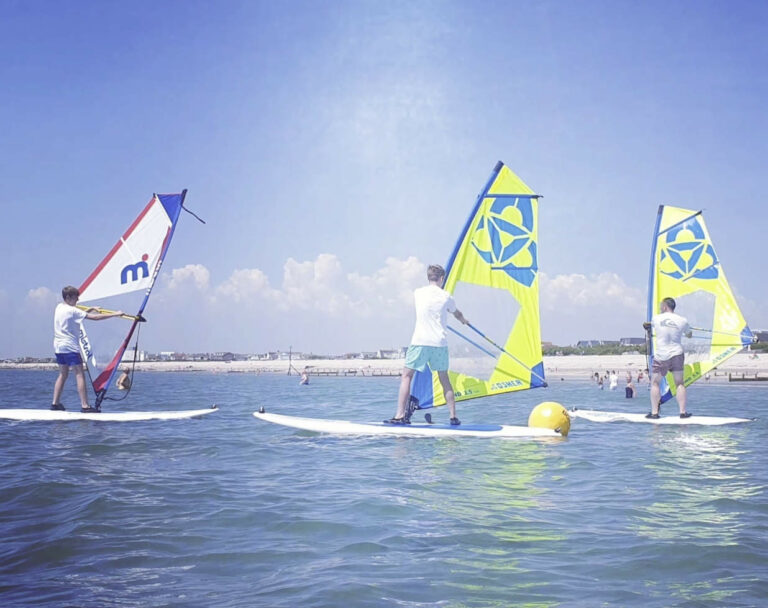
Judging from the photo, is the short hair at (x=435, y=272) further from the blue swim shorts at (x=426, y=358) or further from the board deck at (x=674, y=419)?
the board deck at (x=674, y=419)

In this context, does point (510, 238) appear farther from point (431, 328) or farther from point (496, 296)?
point (431, 328)

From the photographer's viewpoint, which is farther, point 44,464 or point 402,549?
point 44,464

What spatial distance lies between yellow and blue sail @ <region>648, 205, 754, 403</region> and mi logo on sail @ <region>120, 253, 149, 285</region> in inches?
440

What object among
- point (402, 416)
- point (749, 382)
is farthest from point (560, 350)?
point (402, 416)

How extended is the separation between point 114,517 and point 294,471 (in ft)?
9.09

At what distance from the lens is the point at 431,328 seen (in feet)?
37.6

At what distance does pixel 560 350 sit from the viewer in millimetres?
124438

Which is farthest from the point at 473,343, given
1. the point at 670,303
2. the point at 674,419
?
the point at 674,419

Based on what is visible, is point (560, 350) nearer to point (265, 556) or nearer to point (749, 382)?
point (749, 382)

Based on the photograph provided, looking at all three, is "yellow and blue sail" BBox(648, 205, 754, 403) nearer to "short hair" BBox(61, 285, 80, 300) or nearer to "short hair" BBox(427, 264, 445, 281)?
"short hair" BBox(427, 264, 445, 281)

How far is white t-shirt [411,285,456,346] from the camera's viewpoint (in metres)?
11.4

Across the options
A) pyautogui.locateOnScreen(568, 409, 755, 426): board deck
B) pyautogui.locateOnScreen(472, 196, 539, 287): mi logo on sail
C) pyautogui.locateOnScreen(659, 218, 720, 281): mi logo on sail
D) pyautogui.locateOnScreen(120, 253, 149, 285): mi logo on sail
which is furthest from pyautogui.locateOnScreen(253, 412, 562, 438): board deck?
pyautogui.locateOnScreen(659, 218, 720, 281): mi logo on sail

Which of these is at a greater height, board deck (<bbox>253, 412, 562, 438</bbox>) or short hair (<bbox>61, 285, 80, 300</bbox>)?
short hair (<bbox>61, 285, 80, 300</bbox>)

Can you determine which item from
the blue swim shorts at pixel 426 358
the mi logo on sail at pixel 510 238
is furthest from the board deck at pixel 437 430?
the mi logo on sail at pixel 510 238
